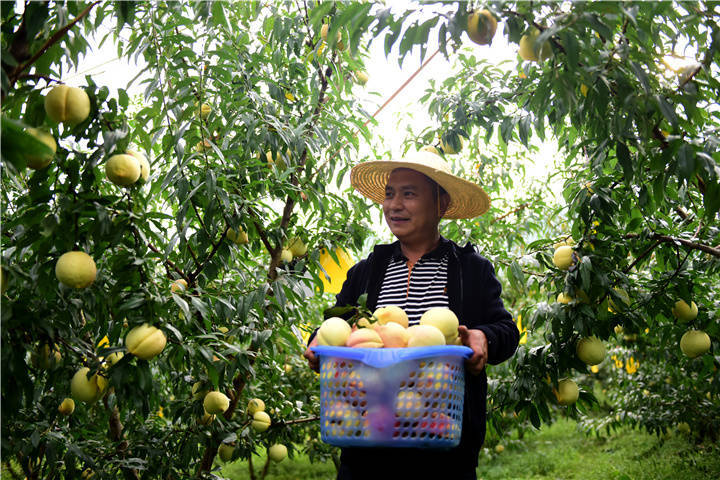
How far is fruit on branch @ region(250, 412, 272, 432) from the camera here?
106 inches

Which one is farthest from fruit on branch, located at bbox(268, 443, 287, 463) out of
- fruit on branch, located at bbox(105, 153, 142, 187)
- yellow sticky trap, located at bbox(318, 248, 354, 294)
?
fruit on branch, located at bbox(105, 153, 142, 187)

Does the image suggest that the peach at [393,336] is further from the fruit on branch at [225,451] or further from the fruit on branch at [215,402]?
the fruit on branch at [225,451]

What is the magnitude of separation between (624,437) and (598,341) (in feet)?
15.4

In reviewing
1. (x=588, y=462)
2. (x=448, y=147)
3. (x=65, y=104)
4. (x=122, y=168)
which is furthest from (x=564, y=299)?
(x=588, y=462)

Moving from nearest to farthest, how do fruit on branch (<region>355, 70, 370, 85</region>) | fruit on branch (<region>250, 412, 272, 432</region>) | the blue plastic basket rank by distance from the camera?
1. the blue plastic basket
2. fruit on branch (<region>250, 412, 272, 432</region>)
3. fruit on branch (<region>355, 70, 370, 85</region>)

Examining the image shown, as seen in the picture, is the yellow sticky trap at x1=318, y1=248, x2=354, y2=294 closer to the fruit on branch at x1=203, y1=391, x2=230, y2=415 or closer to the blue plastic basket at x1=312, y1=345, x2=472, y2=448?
the fruit on branch at x1=203, y1=391, x2=230, y2=415

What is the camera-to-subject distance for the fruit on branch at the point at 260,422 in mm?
2686

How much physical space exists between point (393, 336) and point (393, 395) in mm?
177

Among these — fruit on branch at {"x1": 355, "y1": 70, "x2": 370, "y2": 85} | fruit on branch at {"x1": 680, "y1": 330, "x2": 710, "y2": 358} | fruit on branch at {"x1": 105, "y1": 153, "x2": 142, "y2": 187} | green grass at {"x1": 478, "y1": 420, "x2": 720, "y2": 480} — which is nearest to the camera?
fruit on branch at {"x1": 105, "y1": 153, "x2": 142, "y2": 187}

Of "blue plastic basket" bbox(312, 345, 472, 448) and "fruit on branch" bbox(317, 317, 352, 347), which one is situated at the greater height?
"fruit on branch" bbox(317, 317, 352, 347)

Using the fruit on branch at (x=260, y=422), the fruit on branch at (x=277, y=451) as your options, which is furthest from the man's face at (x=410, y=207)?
the fruit on branch at (x=277, y=451)

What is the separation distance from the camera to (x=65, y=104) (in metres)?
1.40

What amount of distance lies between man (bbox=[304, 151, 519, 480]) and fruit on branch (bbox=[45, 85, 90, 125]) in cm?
83

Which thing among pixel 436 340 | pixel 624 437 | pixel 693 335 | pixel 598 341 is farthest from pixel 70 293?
pixel 624 437
